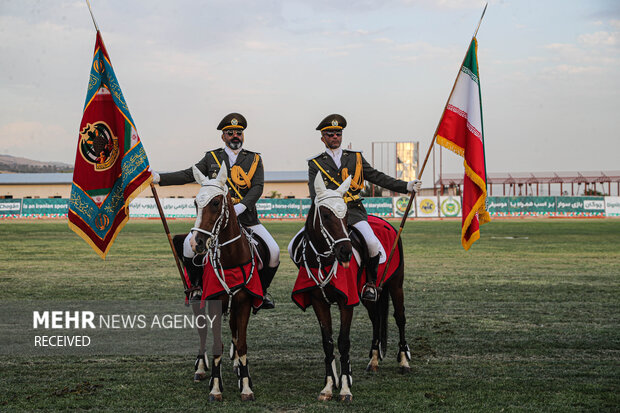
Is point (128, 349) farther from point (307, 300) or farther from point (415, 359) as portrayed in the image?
point (415, 359)

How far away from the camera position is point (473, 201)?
26.4ft

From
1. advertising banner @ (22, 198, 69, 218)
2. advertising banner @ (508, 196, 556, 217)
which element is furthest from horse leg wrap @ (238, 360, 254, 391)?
advertising banner @ (22, 198, 69, 218)

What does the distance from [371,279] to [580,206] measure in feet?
163

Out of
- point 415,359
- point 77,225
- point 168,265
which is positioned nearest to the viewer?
point 77,225

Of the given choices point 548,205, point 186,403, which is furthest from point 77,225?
point 548,205

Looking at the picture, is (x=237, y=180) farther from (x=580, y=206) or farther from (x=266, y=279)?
(x=580, y=206)

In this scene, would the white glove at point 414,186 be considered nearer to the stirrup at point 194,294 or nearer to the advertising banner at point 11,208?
the stirrup at point 194,294

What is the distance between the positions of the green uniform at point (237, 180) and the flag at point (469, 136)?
261 cm

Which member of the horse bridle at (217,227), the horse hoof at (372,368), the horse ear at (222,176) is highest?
the horse ear at (222,176)

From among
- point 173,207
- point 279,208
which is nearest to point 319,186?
point 173,207

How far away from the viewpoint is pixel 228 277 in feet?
20.8

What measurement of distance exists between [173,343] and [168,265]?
9.67 m

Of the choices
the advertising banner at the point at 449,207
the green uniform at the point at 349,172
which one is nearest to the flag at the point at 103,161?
the green uniform at the point at 349,172

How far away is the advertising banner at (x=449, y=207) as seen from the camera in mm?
Answer: 49781
